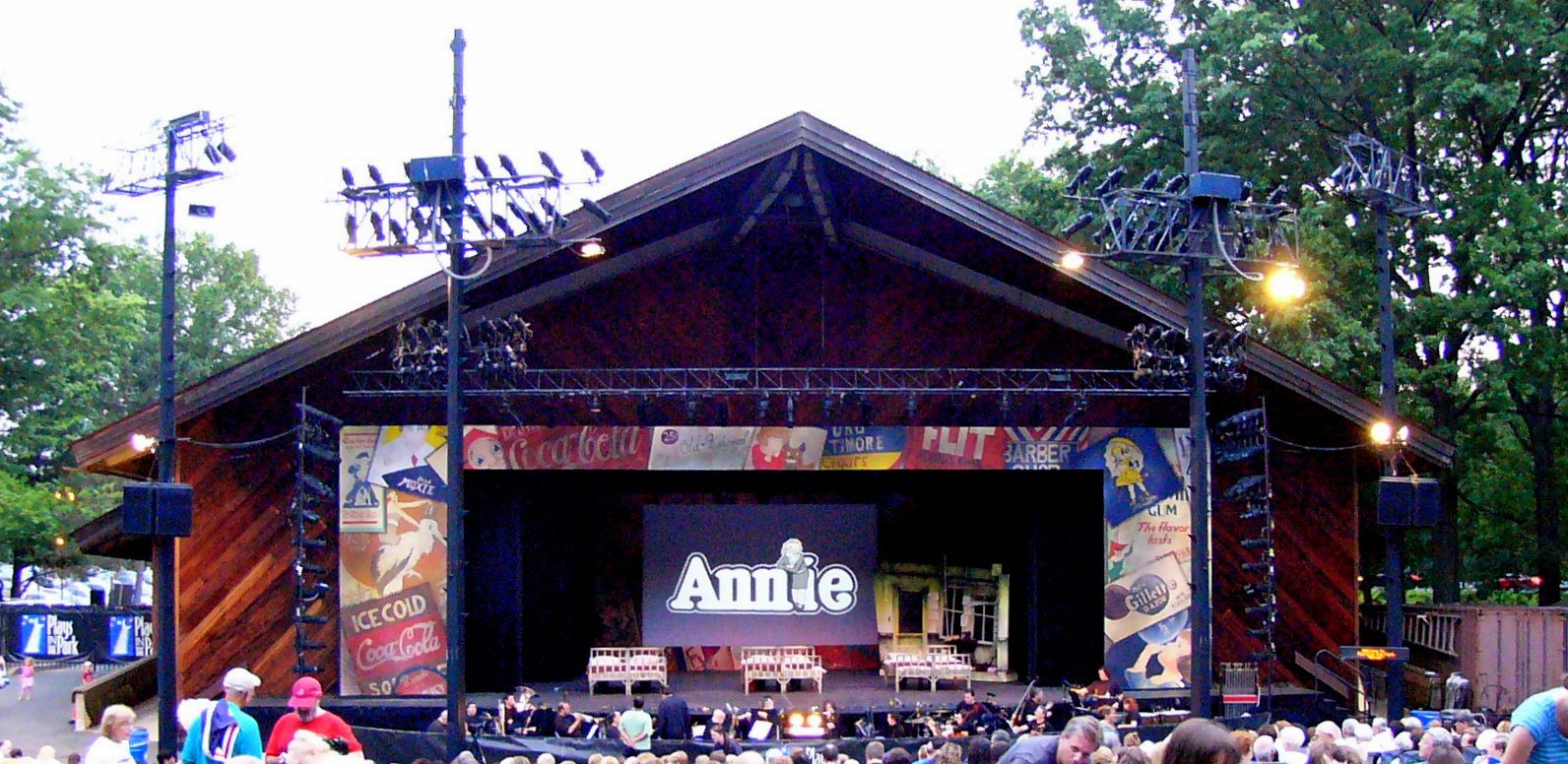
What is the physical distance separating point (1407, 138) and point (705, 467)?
1140 cm

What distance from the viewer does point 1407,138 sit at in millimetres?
22766

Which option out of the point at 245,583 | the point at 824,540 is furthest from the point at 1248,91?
the point at 245,583

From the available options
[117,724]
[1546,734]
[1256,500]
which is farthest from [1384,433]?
[117,724]

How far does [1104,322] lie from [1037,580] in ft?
10.5

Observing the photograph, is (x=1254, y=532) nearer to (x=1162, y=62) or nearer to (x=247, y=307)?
(x=1162, y=62)

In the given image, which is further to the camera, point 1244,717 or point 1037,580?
point 1037,580

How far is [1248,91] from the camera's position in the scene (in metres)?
22.0

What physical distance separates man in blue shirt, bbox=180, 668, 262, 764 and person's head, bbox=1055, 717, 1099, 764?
11.8ft

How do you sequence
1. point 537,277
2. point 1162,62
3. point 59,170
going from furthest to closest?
point 59,170, point 1162,62, point 537,277

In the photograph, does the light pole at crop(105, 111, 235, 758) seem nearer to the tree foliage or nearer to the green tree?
the green tree

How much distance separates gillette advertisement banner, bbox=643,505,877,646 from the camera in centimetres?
2017

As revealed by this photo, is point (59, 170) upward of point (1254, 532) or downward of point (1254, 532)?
upward

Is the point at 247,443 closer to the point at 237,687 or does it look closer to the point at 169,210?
the point at 169,210

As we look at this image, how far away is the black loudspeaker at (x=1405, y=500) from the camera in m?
13.6
